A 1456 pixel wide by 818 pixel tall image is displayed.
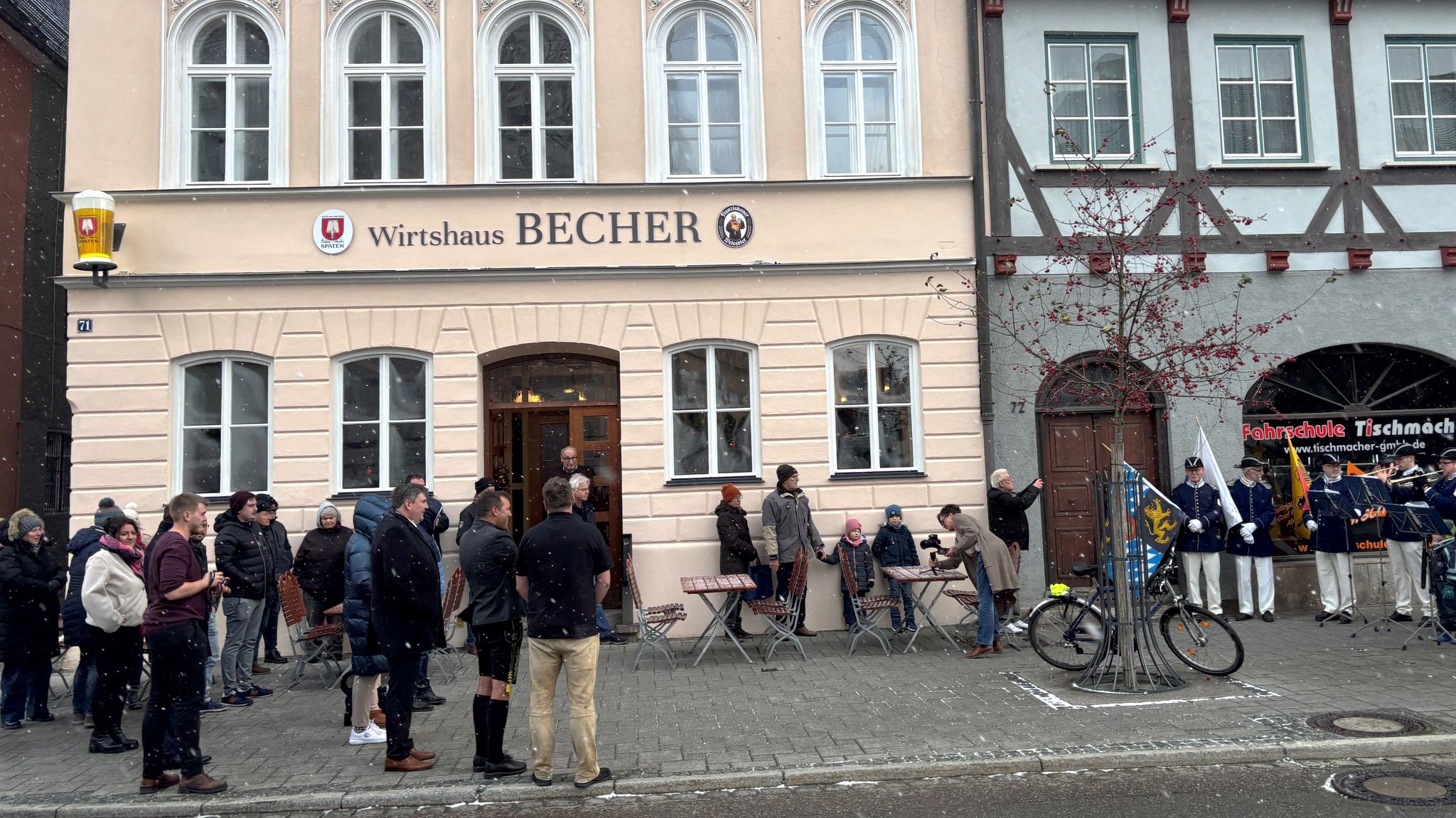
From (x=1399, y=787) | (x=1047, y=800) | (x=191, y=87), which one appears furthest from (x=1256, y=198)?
(x=191, y=87)

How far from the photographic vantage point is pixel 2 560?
26.0ft

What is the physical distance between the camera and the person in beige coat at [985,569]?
970 cm

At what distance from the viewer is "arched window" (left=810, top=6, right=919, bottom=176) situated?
12.1 metres

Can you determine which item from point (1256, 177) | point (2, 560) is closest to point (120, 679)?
point (2, 560)

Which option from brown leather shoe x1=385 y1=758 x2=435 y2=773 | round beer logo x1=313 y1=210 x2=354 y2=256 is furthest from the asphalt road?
round beer logo x1=313 y1=210 x2=354 y2=256

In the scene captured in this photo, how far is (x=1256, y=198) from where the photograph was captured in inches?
487

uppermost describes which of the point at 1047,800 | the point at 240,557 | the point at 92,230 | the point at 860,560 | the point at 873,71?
the point at 873,71

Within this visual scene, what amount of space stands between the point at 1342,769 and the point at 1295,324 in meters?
7.50

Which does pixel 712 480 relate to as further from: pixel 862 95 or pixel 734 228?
pixel 862 95

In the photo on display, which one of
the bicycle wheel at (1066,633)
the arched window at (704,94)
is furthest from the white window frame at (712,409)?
the bicycle wheel at (1066,633)

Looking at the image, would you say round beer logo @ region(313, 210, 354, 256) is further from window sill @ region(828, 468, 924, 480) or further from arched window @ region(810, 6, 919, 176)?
window sill @ region(828, 468, 924, 480)

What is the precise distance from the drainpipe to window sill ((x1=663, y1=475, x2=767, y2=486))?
2.65 metres

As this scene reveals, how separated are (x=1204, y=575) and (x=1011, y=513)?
281cm

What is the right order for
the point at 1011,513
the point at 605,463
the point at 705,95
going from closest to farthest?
the point at 1011,513 < the point at 705,95 < the point at 605,463
